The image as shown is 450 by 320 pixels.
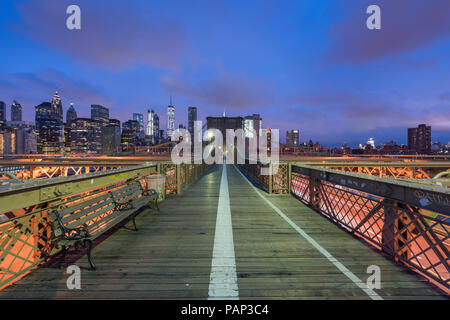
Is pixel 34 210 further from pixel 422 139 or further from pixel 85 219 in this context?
pixel 422 139

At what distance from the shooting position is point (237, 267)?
11.7 feet

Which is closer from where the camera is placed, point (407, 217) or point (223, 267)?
point (223, 267)

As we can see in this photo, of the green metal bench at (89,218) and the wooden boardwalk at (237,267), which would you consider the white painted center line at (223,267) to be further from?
the green metal bench at (89,218)

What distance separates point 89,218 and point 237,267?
288 centimetres

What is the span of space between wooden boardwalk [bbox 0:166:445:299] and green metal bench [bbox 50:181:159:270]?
43 centimetres

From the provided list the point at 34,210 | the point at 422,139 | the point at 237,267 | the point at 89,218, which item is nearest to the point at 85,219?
the point at 89,218

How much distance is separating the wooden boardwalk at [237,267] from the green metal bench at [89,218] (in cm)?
43

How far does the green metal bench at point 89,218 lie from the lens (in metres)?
3.40
